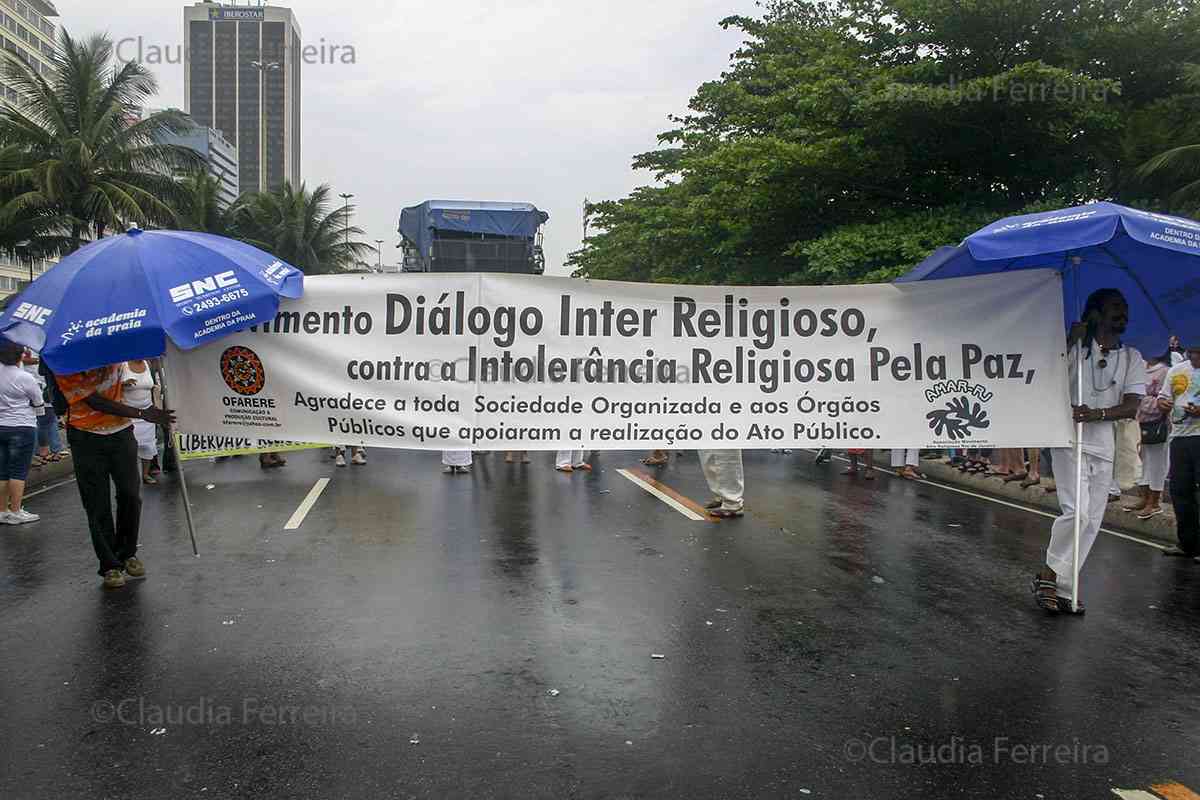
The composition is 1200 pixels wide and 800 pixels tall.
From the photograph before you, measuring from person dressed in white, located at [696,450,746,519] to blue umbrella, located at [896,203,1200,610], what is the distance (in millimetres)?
3015

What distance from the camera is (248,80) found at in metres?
133

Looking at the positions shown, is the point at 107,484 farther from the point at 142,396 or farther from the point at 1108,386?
the point at 1108,386

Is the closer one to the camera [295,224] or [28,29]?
[295,224]

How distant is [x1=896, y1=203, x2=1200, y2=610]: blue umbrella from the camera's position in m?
5.24

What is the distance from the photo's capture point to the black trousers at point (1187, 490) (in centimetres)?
779

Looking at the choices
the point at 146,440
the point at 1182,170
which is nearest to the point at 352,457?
the point at 146,440

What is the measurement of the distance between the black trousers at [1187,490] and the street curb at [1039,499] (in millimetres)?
897

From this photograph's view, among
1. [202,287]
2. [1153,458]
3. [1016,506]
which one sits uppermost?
[202,287]

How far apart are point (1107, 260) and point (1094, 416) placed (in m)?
1.08

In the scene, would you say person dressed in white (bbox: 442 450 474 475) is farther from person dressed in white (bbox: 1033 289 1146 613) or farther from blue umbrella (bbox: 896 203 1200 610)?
person dressed in white (bbox: 1033 289 1146 613)

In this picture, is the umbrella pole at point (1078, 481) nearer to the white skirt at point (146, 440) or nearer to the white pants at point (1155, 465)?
the white pants at point (1155, 465)

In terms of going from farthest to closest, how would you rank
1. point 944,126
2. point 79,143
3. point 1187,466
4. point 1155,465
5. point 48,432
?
point 79,143, point 944,126, point 48,432, point 1155,465, point 1187,466

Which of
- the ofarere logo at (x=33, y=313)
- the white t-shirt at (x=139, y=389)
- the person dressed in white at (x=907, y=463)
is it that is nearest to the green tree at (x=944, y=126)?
the person dressed in white at (x=907, y=463)

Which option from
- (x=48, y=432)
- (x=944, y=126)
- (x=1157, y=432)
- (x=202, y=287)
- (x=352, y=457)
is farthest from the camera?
(x=944, y=126)
